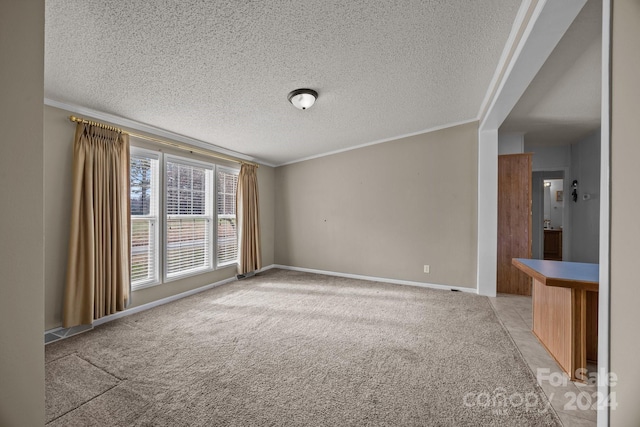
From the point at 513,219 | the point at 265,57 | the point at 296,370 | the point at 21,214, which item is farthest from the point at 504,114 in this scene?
the point at 21,214

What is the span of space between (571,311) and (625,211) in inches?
58.7

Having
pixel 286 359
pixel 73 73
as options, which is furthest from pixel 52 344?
pixel 73 73

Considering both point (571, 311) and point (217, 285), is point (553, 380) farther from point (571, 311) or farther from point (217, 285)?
point (217, 285)

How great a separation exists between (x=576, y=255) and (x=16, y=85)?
7.17 metres

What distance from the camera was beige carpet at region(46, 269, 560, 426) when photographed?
1600 mm

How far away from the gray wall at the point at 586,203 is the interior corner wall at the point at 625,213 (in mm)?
4651

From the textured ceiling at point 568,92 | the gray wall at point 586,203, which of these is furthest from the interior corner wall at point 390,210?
the gray wall at point 586,203

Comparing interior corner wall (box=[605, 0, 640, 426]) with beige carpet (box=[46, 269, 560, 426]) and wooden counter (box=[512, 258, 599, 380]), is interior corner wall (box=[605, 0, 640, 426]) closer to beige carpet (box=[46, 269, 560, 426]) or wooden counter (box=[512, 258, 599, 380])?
beige carpet (box=[46, 269, 560, 426])

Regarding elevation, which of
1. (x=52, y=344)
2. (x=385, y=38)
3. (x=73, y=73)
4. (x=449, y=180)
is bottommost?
(x=52, y=344)

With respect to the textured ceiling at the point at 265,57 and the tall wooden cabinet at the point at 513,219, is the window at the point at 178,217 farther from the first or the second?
the tall wooden cabinet at the point at 513,219

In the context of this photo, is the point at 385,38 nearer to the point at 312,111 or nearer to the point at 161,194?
the point at 312,111

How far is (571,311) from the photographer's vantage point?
6.28 ft

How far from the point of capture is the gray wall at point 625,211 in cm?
84

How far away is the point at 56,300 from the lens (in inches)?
101
